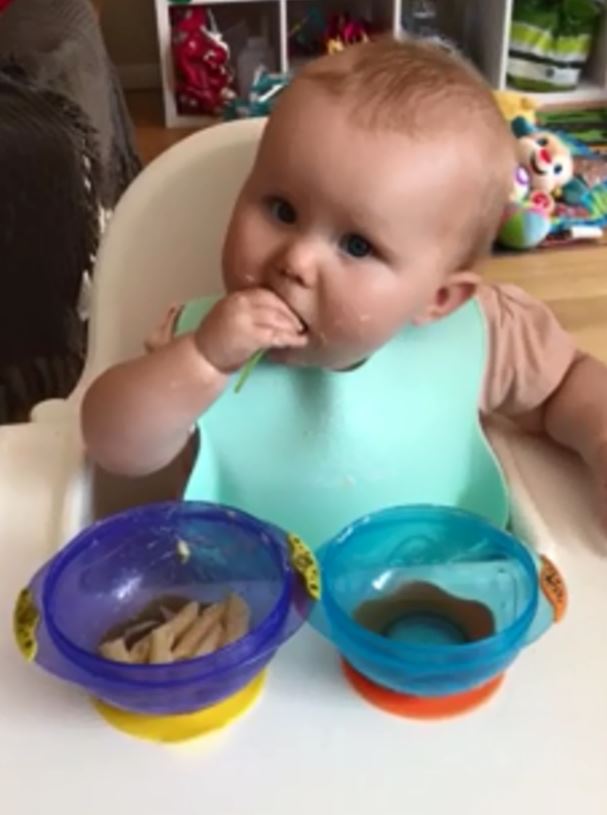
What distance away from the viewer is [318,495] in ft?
2.43

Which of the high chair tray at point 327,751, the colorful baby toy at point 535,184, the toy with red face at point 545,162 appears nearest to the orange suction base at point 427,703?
the high chair tray at point 327,751

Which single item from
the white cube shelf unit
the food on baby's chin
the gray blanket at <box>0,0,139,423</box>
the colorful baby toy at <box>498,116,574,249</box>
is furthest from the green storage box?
the food on baby's chin

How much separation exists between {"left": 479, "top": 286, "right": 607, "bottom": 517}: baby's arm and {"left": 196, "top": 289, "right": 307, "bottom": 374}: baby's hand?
0.21 m

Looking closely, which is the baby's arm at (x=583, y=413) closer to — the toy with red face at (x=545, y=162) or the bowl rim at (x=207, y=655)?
the bowl rim at (x=207, y=655)

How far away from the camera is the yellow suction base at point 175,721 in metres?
0.56

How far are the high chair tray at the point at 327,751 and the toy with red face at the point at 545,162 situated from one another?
1.67 metres

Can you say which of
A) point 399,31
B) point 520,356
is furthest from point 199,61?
point 520,356

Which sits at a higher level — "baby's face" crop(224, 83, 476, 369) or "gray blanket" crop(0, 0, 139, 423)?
"baby's face" crop(224, 83, 476, 369)

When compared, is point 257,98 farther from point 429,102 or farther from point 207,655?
point 207,655

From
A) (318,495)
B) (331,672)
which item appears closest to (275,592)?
(331,672)

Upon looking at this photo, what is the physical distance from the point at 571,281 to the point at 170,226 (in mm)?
1277

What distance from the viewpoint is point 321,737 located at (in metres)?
0.56

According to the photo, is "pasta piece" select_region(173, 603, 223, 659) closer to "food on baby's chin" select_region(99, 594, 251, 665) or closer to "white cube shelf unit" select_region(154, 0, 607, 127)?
"food on baby's chin" select_region(99, 594, 251, 665)

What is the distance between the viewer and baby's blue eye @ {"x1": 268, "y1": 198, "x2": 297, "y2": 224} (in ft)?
2.07
